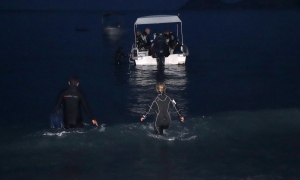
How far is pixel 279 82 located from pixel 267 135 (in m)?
8.30

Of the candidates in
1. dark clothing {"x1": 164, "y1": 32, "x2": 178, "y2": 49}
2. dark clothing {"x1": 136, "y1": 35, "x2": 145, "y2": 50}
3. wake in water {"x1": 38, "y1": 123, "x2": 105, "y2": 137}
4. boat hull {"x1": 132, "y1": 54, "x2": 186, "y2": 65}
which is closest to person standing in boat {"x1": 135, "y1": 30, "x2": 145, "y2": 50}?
dark clothing {"x1": 136, "y1": 35, "x2": 145, "y2": 50}

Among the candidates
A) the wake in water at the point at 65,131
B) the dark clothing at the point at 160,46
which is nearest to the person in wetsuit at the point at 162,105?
the wake in water at the point at 65,131

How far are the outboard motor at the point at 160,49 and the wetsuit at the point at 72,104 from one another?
1113 cm

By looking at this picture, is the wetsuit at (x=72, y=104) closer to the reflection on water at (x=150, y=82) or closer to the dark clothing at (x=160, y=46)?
the reflection on water at (x=150, y=82)

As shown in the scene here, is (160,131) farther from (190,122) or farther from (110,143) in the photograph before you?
(190,122)

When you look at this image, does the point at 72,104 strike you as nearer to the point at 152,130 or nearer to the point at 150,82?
the point at 152,130

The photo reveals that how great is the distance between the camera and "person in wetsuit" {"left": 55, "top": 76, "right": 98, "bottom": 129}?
10.9 meters

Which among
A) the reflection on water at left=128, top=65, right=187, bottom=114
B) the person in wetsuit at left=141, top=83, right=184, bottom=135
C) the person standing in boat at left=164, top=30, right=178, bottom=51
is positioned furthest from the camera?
the person standing in boat at left=164, top=30, right=178, bottom=51

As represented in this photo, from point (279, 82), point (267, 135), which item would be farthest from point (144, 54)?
point (267, 135)

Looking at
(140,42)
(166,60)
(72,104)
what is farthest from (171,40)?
(72,104)

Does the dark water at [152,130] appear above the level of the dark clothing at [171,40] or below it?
below

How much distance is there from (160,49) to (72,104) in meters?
11.6

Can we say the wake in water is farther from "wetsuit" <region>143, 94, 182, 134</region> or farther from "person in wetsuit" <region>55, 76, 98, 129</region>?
"wetsuit" <region>143, 94, 182, 134</region>

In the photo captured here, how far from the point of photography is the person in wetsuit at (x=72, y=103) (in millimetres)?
10883
